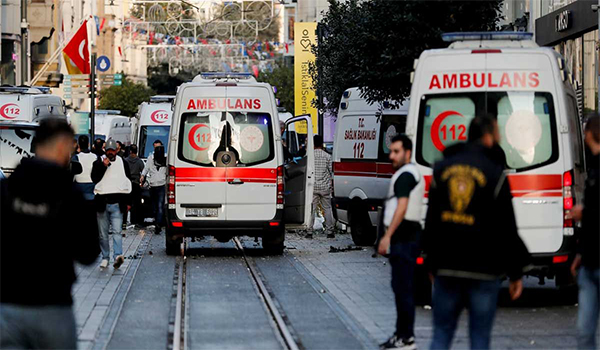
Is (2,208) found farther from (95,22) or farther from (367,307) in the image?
(95,22)

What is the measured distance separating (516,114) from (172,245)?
8.60 metres

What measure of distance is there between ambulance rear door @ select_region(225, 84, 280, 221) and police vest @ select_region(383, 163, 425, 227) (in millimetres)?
9474

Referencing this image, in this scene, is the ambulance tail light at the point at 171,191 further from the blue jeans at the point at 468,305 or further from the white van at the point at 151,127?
the blue jeans at the point at 468,305

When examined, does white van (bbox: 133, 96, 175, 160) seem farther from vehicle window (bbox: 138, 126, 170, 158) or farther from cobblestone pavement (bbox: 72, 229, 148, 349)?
cobblestone pavement (bbox: 72, 229, 148, 349)

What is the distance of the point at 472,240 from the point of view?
24.5ft

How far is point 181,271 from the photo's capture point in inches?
693

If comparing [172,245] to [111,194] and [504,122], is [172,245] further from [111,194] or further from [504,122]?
[504,122]

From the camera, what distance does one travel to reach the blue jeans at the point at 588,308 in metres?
8.59

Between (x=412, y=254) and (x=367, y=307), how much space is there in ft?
9.85

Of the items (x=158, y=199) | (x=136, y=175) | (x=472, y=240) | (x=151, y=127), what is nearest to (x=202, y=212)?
(x=158, y=199)

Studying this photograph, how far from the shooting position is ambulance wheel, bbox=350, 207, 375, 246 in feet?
71.6

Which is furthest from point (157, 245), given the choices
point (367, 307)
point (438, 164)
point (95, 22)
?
point (95, 22)

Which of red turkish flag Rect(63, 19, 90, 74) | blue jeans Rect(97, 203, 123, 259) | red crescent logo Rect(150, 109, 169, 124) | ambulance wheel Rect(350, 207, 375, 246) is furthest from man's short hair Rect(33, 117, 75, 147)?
red turkish flag Rect(63, 19, 90, 74)

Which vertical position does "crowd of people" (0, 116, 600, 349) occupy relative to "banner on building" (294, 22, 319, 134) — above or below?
below
